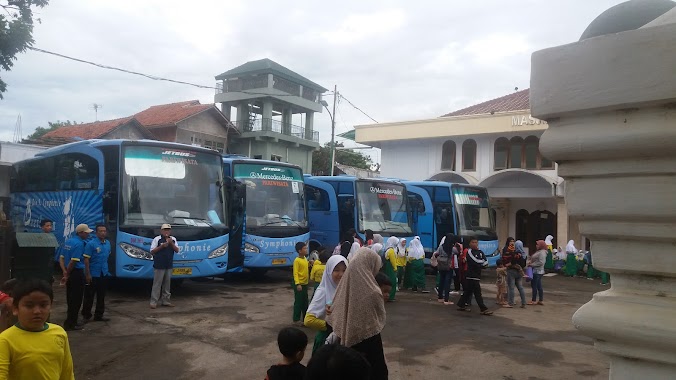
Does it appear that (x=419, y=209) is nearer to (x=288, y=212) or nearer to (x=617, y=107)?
(x=288, y=212)

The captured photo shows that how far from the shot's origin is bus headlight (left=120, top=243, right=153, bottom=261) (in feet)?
33.6

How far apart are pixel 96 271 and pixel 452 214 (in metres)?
11.7

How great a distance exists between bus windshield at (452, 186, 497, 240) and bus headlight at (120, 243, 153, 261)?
10.1 meters

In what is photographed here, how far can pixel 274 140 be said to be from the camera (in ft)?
Answer: 114

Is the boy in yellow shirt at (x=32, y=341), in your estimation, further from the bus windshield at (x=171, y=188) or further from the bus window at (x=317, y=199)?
the bus window at (x=317, y=199)

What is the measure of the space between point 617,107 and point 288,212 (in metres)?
12.3

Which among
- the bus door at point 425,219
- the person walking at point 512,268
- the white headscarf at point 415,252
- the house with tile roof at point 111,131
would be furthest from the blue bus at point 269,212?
the house with tile roof at point 111,131

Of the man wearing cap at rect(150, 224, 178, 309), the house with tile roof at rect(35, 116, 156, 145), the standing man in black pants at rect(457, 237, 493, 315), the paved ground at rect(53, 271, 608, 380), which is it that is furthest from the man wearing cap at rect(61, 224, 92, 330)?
the house with tile roof at rect(35, 116, 156, 145)

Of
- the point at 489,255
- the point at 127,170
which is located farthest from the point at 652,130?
the point at 489,255

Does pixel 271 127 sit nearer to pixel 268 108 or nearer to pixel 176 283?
pixel 268 108

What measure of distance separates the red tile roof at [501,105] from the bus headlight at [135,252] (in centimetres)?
1873

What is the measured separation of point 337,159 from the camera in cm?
4738

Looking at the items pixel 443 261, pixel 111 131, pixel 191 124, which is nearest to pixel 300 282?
pixel 443 261

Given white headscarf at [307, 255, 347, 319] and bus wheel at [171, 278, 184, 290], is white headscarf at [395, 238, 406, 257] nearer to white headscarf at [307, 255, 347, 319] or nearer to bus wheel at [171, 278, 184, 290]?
bus wheel at [171, 278, 184, 290]
